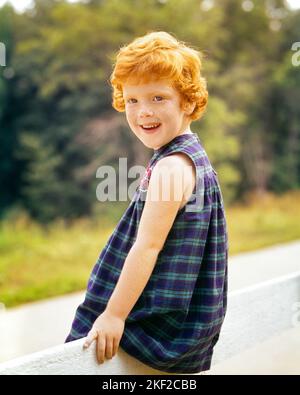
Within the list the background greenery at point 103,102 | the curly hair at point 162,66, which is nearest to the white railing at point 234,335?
the curly hair at point 162,66

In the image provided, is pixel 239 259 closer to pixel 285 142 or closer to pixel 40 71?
pixel 40 71

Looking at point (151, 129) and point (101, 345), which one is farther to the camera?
point (151, 129)

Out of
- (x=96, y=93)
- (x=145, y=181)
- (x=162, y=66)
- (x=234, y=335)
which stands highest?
(x=96, y=93)

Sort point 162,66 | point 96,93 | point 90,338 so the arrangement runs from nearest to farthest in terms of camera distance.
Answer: point 90,338 → point 162,66 → point 96,93

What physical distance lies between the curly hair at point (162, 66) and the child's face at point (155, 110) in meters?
0.02

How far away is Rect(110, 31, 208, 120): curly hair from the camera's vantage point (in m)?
1.41

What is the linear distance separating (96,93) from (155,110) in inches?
465

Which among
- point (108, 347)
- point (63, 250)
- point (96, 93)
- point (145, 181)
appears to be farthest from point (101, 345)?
point (96, 93)

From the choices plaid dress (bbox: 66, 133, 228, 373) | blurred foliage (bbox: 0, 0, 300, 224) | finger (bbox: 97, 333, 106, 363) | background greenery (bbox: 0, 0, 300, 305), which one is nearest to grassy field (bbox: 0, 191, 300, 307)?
background greenery (bbox: 0, 0, 300, 305)

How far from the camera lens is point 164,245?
141 centimetres

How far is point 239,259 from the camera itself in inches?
252

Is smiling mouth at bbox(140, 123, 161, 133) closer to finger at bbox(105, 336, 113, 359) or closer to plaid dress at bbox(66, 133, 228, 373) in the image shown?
plaid dress at bbox(66, 133, 228, 373)

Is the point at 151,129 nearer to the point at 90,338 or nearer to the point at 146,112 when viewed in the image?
the point at 146,112

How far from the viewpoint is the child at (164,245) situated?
4.45ft
